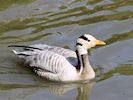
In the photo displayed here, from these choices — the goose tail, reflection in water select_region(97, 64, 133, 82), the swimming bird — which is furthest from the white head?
the goose tail

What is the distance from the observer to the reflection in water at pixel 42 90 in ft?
30.2

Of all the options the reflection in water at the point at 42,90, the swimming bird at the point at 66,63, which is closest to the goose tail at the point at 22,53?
the swimming bird at the point at 66,63

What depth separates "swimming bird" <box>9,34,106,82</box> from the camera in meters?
9.77

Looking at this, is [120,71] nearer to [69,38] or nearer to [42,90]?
[42,90]

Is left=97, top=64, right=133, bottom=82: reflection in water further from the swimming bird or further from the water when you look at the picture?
the swimming bird

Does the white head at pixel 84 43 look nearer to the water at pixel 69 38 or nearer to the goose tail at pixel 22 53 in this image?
the water at pixel 69 38

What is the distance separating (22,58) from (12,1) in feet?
12.7

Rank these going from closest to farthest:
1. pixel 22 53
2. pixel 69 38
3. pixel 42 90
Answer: pixel 42 90, pixel 22 53, pixel 69 38

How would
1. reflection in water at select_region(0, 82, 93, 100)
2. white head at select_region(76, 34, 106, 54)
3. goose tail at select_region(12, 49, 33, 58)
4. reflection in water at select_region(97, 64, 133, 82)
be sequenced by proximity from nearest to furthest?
reflection in water at select_region(0, 82, 93, 100), white head at select_region(76, 34, 106, 54), reflection in water at select_region(97, 64, 133, 82), goose tail at select_region(12, 49, 33, 58)

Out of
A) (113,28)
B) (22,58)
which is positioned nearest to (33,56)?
(22,58)

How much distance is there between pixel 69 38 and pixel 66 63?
1.92 m

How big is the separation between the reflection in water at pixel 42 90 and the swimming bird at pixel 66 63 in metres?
0.17

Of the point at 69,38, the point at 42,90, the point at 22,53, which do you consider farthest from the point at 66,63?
the point at 69,38

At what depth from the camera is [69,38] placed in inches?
459
